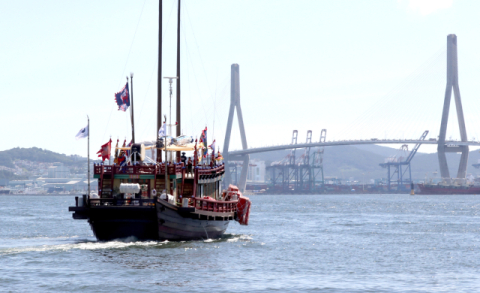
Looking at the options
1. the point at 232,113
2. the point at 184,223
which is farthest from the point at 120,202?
the point at 232,113

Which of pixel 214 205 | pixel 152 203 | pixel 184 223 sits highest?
pixel 152 203

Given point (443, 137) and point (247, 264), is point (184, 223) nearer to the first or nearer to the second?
point (247, 264)

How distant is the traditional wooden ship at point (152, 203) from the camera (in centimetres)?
3117

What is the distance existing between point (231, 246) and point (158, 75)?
12357 mm

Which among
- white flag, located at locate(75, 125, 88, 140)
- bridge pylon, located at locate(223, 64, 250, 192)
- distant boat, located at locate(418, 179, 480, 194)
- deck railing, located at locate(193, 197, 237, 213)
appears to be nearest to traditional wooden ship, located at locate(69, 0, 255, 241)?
deck railing, located at locate(193, 197, 237, 213)

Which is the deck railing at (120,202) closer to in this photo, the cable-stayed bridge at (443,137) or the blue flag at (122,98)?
the blue flag at (122,98)

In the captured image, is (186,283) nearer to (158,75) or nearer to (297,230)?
A: (158,75)

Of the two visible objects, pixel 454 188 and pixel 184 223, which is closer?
pixel 184 223

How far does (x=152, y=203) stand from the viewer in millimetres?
30875

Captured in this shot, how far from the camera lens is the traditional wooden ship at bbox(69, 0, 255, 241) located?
31.2m

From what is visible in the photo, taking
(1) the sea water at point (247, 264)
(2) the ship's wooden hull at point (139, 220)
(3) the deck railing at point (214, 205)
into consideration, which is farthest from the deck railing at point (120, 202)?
(3) the deck railing at point (214, 205)

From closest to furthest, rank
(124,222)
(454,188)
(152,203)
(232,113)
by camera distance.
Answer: (152,203) → (124,222) → (232,113) → (454,188)

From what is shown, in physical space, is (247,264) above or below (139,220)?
below

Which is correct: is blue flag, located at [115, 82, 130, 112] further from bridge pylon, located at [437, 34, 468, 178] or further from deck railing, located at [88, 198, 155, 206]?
bridge pylon, located at [437, 34, 468, 178]
